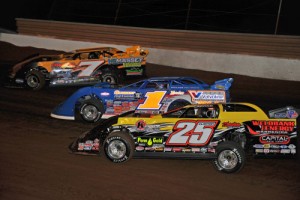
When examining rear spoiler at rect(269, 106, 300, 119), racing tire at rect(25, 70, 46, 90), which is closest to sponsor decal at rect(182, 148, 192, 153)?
rear spoiler at rect(269, 106, 300, 119)

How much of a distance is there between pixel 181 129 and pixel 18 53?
1417 cm

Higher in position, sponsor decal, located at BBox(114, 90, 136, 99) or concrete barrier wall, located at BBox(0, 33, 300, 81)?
concrete barrier wall, located at BBox(0, 33, 300, 81)


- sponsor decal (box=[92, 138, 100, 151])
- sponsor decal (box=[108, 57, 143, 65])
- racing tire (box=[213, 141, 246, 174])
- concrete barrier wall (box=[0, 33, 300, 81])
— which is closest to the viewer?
racing tire (box=[213, 141, 246, 174])

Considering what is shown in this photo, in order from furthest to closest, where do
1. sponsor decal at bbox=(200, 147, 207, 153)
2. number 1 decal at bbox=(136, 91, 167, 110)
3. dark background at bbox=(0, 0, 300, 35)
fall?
dark background at bbox=(0, 0, 300, 35) → number 1 decal at bbox=(136, 91, 167, 110) → sponsor decal at bbox=(200, 147, 207, 153)

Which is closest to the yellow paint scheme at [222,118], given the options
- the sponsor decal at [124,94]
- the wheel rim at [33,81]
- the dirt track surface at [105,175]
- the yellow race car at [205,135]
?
the yellow race car at [205,135]

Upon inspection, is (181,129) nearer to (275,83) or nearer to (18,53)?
(275,83)

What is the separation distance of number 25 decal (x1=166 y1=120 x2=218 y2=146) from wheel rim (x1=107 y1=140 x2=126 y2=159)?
0.82 metres

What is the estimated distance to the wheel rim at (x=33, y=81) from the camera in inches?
629

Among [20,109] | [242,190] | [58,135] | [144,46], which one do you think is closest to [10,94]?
[20,109]

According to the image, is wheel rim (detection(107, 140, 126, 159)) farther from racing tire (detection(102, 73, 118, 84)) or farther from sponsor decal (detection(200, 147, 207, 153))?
racing tire (detection(102, 73, 118, 84))

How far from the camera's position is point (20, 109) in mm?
13836

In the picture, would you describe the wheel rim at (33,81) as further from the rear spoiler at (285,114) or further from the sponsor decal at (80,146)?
the rear spoiler at (285,114)

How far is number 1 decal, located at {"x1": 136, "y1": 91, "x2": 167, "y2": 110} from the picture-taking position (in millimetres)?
11547

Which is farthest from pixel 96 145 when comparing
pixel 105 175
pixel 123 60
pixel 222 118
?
pixel 123 60
